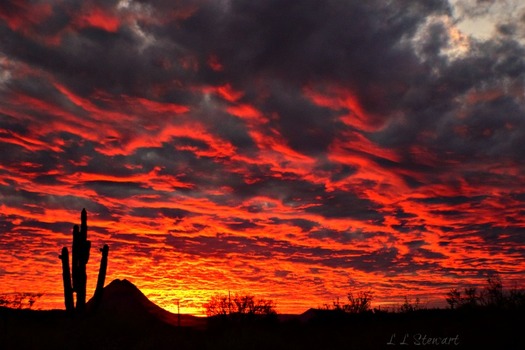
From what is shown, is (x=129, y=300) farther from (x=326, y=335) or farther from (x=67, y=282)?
(x=326, y=335)

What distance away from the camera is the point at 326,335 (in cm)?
2222

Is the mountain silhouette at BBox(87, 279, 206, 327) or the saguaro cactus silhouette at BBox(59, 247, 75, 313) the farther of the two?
the mountain silhouette at BBox(87, 279, 206, 327)

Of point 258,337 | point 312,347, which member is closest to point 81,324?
point 258,337

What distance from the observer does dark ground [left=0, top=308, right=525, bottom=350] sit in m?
17.4

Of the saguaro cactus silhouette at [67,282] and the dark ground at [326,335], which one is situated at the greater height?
the saguaro cactus silhouette at [67,282]

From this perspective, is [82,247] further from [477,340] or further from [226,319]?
[477,340]

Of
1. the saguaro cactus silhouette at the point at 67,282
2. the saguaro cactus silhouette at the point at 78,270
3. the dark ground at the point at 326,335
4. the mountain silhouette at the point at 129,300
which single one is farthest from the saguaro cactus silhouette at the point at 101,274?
the mountain silhouette at the point at 129,300

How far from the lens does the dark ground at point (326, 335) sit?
17.4 m

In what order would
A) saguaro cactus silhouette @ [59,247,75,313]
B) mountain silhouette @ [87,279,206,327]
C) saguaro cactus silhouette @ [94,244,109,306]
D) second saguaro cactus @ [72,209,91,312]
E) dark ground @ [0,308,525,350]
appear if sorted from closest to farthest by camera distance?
dark ground @ [0,308,525,350] → second saguaro cactus @ [72,209,91,312] → saguaro cactus silhouette @ [59,247,75,313] → saguaro cactus silhouette @ [94,244,109,306] → mountain silhouette @ [87,279,206,327]

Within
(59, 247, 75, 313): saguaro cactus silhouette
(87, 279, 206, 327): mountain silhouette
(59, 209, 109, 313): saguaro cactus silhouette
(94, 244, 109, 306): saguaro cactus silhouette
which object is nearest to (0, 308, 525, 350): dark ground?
(59, 247, 75, 313): saguaro cactus silhouette

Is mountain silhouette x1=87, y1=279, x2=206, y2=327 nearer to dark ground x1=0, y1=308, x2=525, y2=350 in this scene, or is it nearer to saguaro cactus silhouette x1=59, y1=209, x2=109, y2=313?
saguaro cactus silhouette x1=59, y1=209, x2=109, y2=313

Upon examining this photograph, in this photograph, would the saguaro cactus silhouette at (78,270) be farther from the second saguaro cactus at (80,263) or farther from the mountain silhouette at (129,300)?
the mountain silhouette at (129,300)

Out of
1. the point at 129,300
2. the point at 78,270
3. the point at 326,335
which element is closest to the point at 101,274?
the point at 78,270

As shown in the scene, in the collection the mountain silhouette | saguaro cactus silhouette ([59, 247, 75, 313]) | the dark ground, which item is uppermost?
the mountain silhouette
